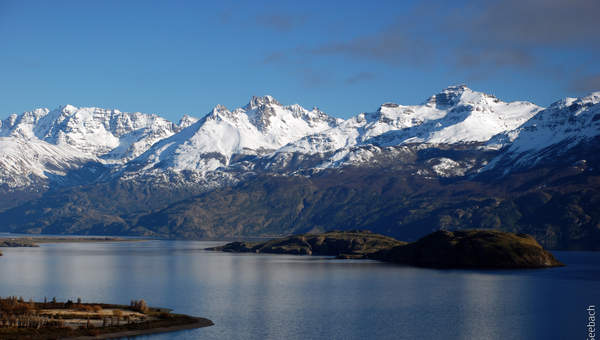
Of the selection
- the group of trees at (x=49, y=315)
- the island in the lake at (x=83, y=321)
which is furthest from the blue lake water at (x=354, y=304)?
the group of trees at (x=49, y=315)

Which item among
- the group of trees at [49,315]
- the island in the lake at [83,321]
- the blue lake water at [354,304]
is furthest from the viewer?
the blue lake water at [354,304]

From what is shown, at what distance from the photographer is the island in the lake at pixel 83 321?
344ft

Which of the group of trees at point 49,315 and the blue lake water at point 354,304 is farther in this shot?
the blue lake water at point 354,304

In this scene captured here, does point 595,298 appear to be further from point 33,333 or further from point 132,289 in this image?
point 33,333

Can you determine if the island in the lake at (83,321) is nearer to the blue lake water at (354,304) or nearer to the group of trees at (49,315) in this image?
the group of trees at (49,315)

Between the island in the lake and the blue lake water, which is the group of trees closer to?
the island in the lake

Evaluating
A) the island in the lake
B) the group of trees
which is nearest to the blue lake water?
the island in the lake

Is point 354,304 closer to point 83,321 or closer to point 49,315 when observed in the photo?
point 83,321

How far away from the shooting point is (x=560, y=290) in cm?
17975

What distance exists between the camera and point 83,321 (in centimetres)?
11350

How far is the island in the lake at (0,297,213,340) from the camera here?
105 m

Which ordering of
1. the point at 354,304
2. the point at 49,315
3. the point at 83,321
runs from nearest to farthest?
1. the point at 83,321
2. the point at 49,315
3. the point at 354,304

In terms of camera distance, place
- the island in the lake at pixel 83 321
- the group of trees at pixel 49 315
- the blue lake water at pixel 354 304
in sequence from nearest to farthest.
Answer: the island in the lake at pixel 83 321, the group of trees at pixel 49 315, the blue lake water at pixel 354 304

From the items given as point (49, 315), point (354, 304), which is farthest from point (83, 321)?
point (354, 304)
